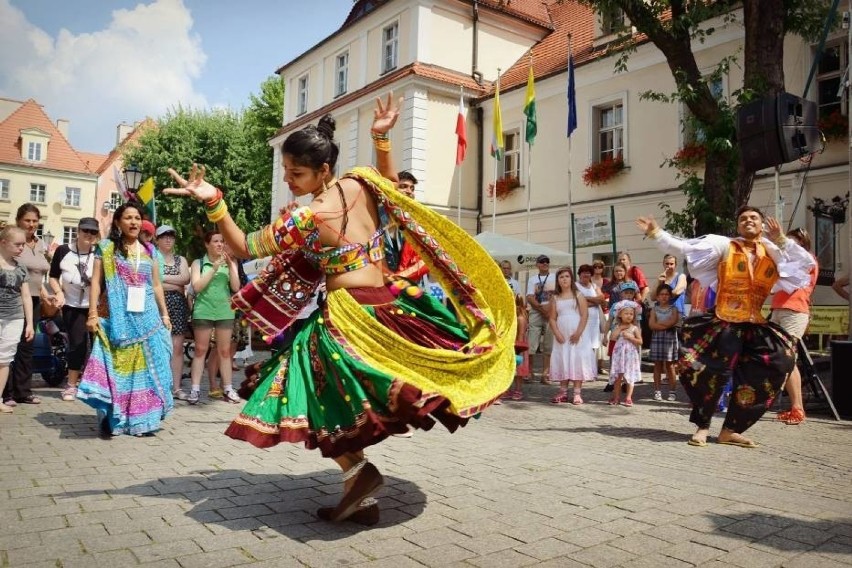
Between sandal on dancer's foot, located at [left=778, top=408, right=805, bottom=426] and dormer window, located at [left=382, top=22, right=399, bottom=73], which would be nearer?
sandal on dancer's foot, located at [left=778, top=408, right=805, bottom=426]

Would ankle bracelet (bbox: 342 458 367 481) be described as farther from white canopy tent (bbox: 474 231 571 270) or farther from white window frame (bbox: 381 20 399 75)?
white window frame (bbox: 381 20 399 75)

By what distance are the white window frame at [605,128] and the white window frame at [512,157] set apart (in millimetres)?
2754

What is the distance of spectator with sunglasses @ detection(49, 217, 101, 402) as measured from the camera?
7.85 meters

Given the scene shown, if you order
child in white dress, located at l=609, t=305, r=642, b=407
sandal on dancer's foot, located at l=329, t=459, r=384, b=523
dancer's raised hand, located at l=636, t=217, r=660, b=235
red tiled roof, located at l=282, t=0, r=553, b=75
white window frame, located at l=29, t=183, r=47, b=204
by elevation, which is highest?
red tiled roof, located at l=282, t=0, r=553, b=75

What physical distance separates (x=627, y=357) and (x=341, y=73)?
22.0 metres

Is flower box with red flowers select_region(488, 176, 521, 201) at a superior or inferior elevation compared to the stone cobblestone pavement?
superior

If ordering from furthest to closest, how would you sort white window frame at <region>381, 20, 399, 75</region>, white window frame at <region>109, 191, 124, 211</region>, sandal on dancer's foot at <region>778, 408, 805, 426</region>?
white window frame at <region>381, 20, 399, 75</region> → white window frame at <region>109, 191, 124, 211</region> → sandal on dancer's foot at <region>778, 408, 805, 426</region>

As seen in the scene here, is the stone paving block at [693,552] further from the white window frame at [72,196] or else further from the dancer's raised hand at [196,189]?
the white window frame at [72,196]

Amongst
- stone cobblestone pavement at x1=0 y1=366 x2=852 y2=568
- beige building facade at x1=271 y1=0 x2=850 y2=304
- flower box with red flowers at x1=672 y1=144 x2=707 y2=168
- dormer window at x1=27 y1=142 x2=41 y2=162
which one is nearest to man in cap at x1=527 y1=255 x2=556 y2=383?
beige building facade at x1=271 y1=0 x2=850 y2=304

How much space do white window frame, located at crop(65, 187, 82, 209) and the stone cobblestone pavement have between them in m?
57.4

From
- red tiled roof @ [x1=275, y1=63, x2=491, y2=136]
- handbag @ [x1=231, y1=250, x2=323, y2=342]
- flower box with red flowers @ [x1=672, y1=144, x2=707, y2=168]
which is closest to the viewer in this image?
handbag @ [x1=231, y1=250, x2=323, y2=342]

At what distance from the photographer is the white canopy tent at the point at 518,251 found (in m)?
13.5

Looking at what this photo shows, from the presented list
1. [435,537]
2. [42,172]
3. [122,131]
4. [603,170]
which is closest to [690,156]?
[603,170]

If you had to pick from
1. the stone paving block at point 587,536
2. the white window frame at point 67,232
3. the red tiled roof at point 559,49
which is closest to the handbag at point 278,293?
the stone paving block at point 587,536
